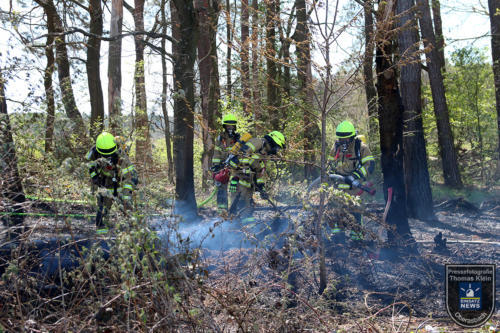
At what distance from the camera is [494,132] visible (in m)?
15.8

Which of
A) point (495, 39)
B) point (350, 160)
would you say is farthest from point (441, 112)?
point (350, 160)

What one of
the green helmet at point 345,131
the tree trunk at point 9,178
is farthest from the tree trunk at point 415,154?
the tree trunk at point 9,178

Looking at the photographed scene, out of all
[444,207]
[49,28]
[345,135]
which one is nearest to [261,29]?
[345,135]

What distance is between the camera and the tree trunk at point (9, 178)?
140 inches

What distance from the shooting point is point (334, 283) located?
4566 millimetres

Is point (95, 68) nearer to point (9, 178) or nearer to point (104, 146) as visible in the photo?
point (104, 146)

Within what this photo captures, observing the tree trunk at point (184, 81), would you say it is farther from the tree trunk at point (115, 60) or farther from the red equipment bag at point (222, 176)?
the tree trunk at point (115, 60)

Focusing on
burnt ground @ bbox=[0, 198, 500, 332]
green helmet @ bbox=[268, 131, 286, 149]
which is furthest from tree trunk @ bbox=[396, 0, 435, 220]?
green helmet @ bbox=[268, 131, 286, 149]

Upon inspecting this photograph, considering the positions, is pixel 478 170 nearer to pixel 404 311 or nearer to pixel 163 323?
pixel 404 311

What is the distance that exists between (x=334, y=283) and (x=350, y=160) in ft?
8.90

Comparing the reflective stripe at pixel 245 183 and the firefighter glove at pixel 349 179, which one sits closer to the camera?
the firefighter glove at pixel 349 179

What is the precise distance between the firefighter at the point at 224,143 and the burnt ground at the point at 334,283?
65.9 inches

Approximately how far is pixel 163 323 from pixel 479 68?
14.5m

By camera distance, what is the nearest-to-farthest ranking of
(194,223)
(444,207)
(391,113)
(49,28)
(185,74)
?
(391,113) → (194,223) → (185,74) → (444,207) → (49,28)
